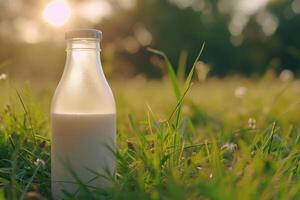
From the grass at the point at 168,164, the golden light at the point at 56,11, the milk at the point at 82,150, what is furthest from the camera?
the golden light at the point at 56,11

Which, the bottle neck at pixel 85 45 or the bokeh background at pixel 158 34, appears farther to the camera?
the bokeh background at pixel 158 34

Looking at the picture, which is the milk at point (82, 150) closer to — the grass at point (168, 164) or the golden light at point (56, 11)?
the grass at point (168, 164)

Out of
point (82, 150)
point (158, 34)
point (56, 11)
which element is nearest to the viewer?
point (82, 150)

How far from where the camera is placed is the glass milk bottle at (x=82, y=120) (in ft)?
5.33

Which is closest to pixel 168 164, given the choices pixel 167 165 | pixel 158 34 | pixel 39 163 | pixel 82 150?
pixel 167 165

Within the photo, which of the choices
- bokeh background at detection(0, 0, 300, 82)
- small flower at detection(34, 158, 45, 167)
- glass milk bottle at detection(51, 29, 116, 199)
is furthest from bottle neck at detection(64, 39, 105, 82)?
bokeh background at detection(0, 0, 300, 82)

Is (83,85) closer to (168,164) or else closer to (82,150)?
(82,150)

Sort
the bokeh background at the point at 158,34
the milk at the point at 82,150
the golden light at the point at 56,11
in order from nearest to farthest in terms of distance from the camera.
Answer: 1. the milk at the point at 82,150
2. the golden light at the point at 56,11
3. the bokeh background at the point at 158,34

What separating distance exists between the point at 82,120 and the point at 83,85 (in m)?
0.11

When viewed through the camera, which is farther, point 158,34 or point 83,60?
point 158,34

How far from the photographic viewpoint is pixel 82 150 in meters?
1.62

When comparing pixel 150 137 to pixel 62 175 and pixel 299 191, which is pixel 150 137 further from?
pixel 299 191

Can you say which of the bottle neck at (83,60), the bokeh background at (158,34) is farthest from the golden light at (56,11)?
the bokeh background at (158,34)

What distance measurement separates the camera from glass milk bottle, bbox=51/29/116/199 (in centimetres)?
162
